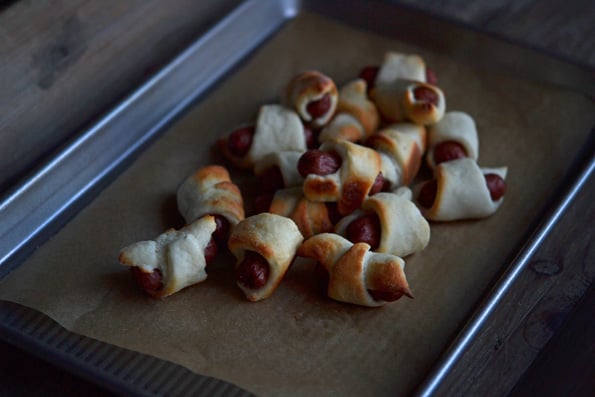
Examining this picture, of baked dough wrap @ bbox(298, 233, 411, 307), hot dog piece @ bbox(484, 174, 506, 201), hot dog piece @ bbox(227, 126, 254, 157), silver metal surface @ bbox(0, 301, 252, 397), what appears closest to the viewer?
silver metal surface @ bbox(0, 301, 252, 397)

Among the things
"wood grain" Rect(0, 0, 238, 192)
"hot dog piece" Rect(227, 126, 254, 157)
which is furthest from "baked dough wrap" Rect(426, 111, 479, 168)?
"wood grain" Rect(0, 0, 238, 192)

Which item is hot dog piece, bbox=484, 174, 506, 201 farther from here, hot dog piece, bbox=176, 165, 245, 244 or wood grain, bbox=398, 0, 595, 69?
wood grain, bbox=398, 0, 595, 69

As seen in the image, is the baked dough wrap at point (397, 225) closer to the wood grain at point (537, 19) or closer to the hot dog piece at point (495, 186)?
the hot dog piece at point (495, 186)

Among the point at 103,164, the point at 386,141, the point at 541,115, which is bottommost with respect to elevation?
the point at 103,164

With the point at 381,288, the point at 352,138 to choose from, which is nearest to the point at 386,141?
the point at 352,138

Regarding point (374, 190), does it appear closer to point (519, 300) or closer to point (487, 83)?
point (519, 300)

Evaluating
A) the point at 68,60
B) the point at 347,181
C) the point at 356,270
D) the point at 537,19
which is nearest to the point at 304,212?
the point at 347,181

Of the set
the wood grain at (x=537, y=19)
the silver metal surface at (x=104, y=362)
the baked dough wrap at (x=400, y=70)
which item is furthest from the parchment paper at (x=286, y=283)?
the wood grain at (x=537, y=19)
